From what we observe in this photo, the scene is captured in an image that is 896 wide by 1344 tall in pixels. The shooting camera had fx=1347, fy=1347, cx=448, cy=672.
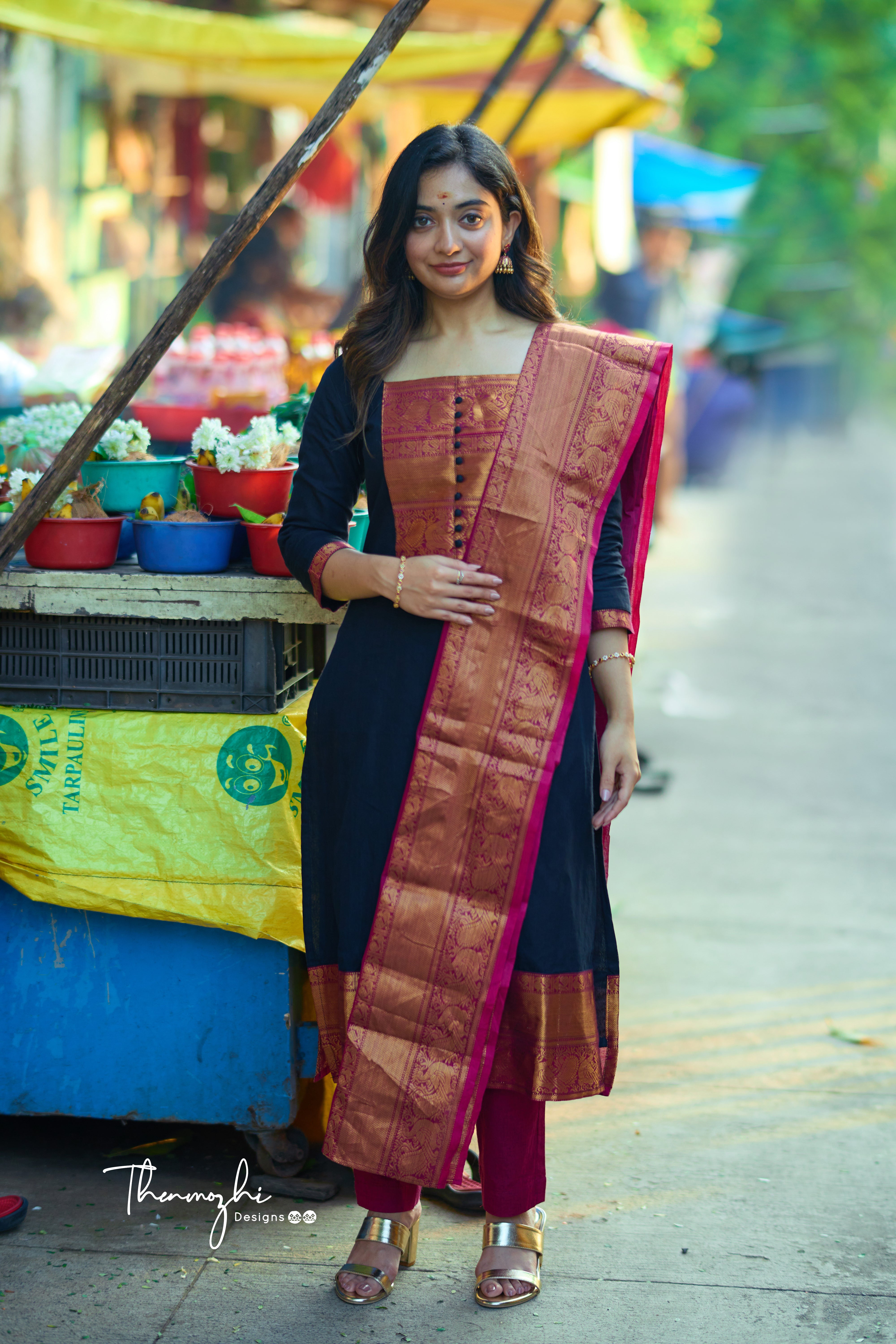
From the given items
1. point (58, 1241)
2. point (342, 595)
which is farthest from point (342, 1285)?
point (342, 595)

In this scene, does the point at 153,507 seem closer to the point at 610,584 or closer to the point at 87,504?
the point at 87,504

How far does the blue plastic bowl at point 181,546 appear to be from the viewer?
8.03ft

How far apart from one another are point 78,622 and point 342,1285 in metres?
1.25

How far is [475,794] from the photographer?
2104 millimetres

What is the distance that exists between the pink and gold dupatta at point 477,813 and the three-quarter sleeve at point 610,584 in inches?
1.5

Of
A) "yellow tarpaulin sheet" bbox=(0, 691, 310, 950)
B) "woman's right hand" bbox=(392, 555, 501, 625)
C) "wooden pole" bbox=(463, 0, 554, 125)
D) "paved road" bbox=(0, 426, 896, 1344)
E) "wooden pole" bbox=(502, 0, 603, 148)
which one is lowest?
"paved road" bbox=(0, 426, 896, 1344)

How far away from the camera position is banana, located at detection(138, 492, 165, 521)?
2553mm

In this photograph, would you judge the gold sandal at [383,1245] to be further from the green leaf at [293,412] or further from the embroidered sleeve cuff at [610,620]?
the green leaf at [293,412]

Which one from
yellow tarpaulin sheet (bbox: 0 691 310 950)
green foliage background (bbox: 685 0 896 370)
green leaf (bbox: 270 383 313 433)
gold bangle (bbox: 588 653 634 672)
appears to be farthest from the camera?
green foliage background (bbox: 685 0 896 370)

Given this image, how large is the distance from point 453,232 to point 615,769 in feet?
2.90

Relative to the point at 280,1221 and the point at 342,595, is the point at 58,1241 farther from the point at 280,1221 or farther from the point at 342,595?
the point at 342,595

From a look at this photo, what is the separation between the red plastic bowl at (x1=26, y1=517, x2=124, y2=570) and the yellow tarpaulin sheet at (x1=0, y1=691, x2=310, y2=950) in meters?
0.28

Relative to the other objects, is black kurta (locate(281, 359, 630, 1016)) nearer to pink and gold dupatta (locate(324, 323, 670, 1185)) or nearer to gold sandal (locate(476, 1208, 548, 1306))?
pink and gold dupatta (locate(324, 323, 670, 1185))

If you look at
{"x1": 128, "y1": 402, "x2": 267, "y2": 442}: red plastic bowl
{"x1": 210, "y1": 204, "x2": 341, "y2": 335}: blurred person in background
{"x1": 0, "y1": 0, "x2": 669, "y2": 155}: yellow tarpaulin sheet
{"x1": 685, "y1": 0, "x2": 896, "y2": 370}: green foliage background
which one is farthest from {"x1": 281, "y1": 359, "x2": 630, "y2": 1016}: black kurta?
{"x1": 685, "y1": 0, "x2": 896, "y2": 370}: green foliage background
